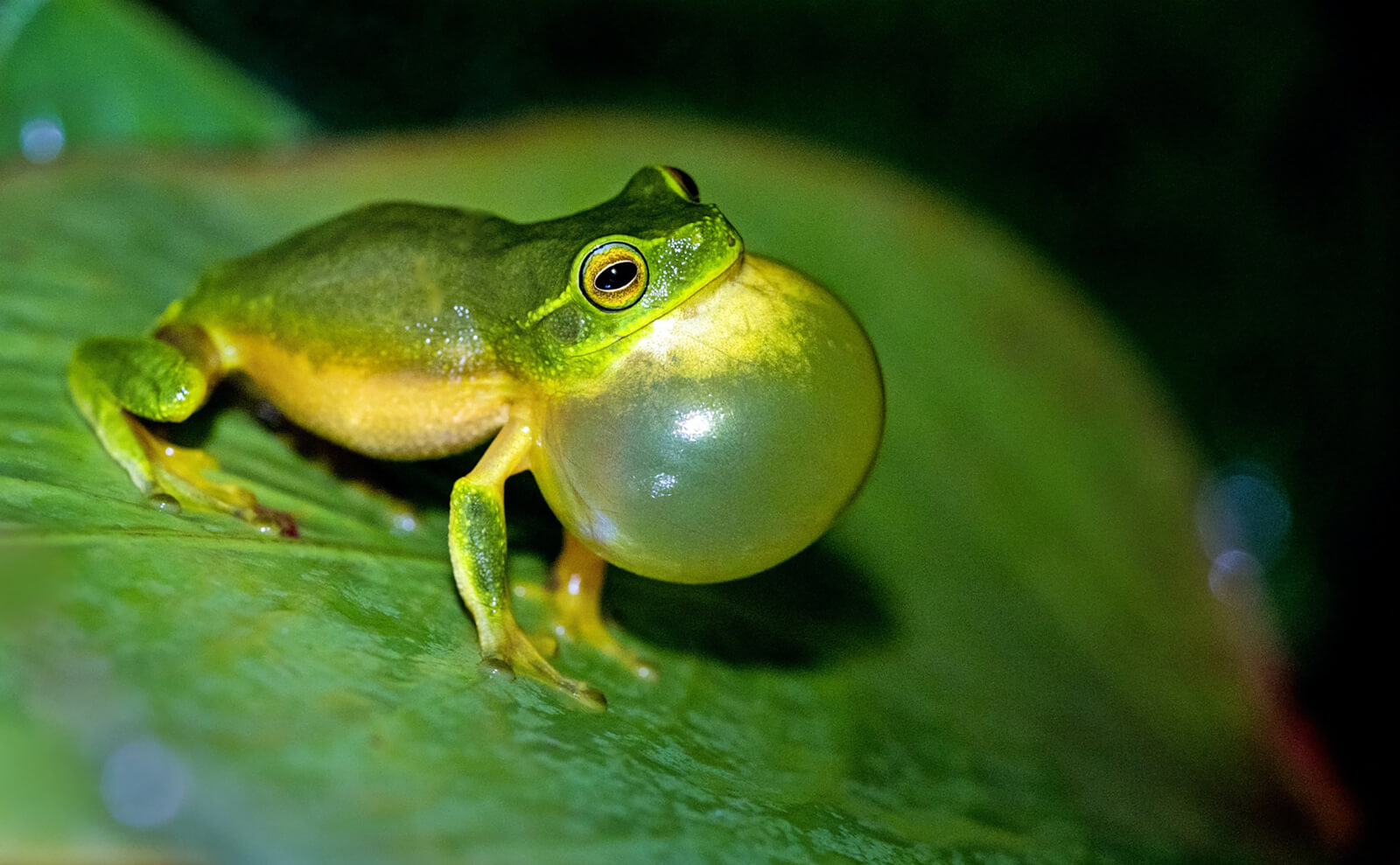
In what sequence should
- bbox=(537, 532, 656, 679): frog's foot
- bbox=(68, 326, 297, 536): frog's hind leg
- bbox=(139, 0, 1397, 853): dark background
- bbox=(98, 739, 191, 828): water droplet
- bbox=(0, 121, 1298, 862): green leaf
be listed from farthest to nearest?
bbox=(139, 0, 1397, 853): dark background
bbox=(537, 532, 656, 679): frog's foot
bbox=(68, 326, 297, 536): frog's hind leg
bbox=(0, 121, 1298, 862): green leaf
bbox=(98, 739, 191, 828): water droplet

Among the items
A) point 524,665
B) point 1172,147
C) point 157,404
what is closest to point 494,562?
point 524,665

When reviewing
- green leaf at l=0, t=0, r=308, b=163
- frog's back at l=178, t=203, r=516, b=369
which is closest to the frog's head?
frog's back at l=178, t=203, r=516, b=369

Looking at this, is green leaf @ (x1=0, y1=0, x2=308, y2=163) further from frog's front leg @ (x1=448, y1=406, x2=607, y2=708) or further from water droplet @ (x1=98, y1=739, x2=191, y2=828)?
water droplet @ (x1=98, y1=739, x2=191, y2=828)

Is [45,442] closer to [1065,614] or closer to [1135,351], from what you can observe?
[1065,614]

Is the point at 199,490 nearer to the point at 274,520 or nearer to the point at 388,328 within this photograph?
the point at 274,520

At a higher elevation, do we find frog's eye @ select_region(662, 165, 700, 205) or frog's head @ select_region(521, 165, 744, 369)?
frog's eye @ select_region(662, 165, 700, 205)

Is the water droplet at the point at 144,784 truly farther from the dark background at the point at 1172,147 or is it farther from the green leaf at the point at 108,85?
the dark background at the point at 1172,147
